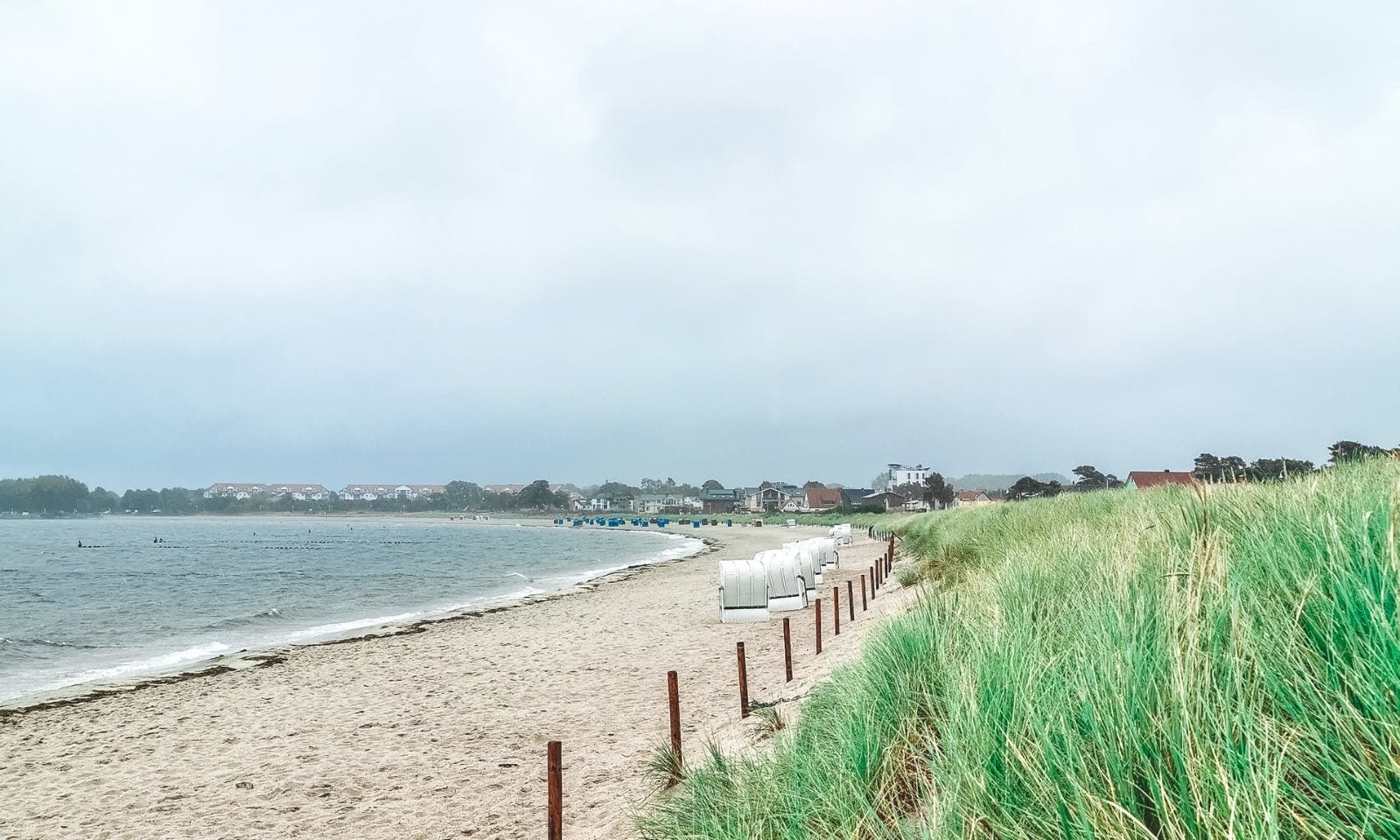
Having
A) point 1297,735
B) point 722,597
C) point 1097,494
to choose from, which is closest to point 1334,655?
point 1297,735

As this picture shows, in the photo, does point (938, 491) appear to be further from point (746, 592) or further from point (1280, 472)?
point (1280, 472)

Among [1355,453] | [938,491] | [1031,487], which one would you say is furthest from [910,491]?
[1355,453]

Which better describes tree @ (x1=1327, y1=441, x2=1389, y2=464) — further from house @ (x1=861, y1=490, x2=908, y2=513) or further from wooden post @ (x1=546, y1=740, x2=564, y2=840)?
house @ (x1=861, y1=490, x2=908, y2=513)

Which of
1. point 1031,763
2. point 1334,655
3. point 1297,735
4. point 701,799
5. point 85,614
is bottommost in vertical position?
point 85,614

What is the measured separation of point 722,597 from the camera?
21375 millimetres

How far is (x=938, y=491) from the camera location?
A: 121375mm

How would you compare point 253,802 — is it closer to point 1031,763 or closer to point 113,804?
point 113,804

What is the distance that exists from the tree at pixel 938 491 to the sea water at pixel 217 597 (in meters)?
62.0

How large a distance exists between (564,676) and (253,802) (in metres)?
6.88

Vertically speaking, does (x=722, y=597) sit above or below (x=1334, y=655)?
below

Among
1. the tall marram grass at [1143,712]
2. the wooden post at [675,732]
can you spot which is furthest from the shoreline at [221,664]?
the tall marram grass at [1143,712]

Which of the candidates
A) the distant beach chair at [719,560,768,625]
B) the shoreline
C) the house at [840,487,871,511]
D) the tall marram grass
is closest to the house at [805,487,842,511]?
the house at [840,487,871,511]

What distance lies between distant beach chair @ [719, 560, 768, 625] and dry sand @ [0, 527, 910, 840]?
67cm

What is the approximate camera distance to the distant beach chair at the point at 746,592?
21.1 m
